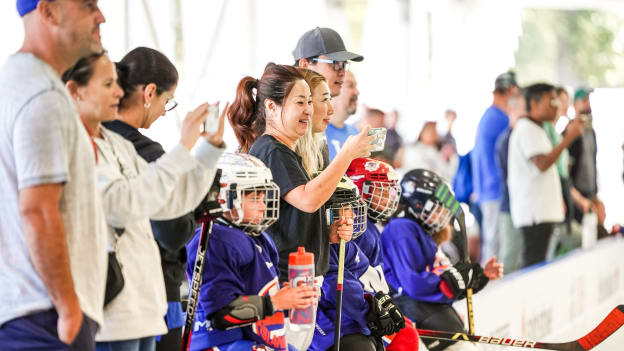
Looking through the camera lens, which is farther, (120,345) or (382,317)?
(382,317)

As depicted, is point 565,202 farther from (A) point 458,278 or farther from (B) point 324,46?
(B) point 324,46

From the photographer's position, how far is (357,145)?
2.65 m

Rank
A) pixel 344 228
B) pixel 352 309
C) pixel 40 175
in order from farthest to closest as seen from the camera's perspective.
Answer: pixel 352 309 → pixel 344 228 → pixel 40 175

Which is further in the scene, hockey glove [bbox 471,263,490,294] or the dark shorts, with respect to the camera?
hockey glove [bbox 471,263,490,294]

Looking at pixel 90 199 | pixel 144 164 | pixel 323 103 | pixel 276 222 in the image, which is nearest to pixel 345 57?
pixel 323 103

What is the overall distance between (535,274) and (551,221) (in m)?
1.59

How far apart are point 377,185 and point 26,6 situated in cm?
170

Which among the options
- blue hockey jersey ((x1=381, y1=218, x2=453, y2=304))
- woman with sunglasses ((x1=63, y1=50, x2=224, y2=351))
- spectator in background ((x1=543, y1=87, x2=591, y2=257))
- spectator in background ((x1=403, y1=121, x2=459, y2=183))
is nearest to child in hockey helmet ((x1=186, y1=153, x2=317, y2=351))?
woman with sunglasses ((x1=63, y1=50, x2=224, y2=351))

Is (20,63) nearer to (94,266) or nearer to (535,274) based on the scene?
(94,266)

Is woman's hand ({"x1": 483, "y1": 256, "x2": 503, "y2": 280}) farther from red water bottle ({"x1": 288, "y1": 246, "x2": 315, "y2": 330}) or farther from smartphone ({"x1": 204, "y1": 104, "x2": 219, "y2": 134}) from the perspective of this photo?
smartphone ({"x1": 204, "y1": 104, "x2": 219, "y2": 134})

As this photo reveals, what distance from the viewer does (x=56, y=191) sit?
1647 mm

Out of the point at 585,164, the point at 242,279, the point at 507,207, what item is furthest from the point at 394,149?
the point at 242,279

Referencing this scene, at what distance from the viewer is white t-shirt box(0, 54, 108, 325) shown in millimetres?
1636

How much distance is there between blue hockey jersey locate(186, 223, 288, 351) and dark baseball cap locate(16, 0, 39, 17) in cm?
93
